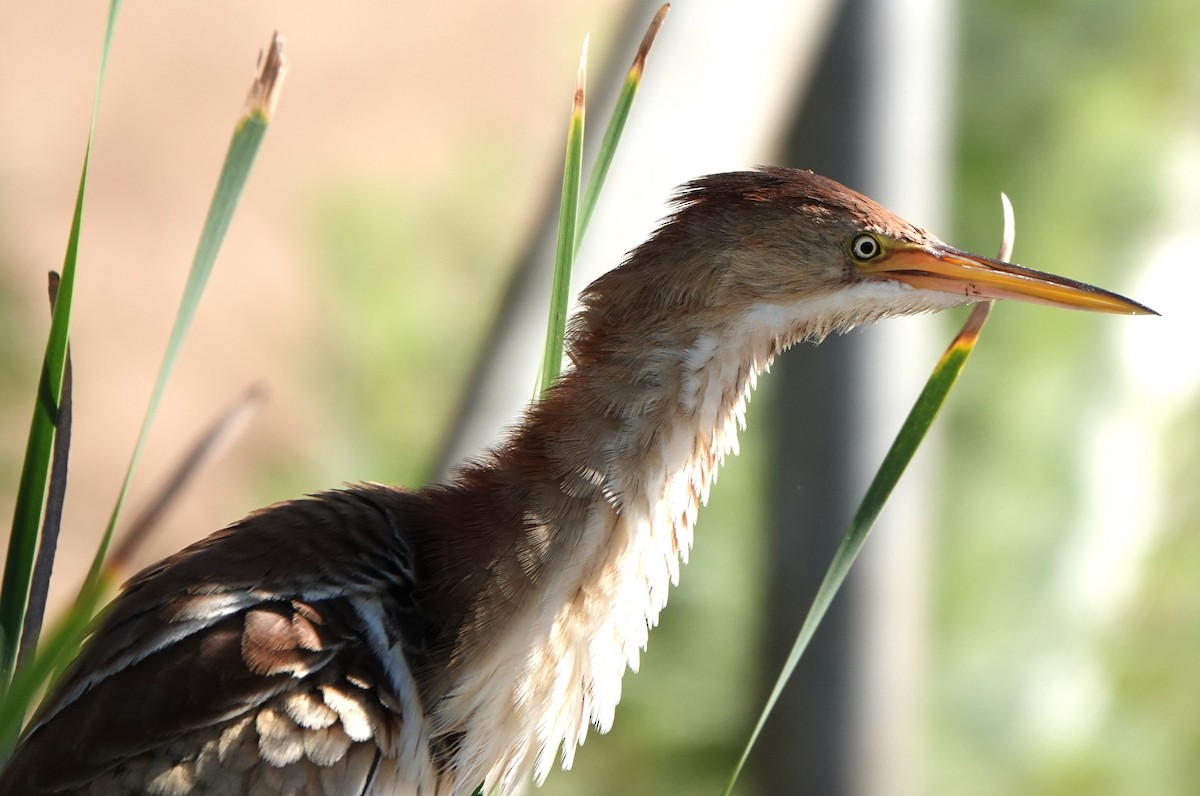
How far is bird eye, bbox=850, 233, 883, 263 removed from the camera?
5.10ft

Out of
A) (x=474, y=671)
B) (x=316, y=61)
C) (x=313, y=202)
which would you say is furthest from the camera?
(x=316, y=61)

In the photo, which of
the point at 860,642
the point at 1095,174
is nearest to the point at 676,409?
the point at 860,642

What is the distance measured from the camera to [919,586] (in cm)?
257

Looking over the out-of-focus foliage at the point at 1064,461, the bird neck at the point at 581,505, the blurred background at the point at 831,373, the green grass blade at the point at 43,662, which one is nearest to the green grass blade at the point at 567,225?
the bird neck at the point at 581,505

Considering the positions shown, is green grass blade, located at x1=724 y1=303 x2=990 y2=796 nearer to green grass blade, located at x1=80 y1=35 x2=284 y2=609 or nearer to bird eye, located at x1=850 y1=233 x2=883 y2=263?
bird eye, located at x1=850 y1=233 x2=883 y2=263

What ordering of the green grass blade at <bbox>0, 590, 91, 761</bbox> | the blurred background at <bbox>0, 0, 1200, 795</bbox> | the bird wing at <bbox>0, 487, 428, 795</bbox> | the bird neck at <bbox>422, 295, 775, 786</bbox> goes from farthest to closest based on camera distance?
the blurred background at <bbox>0, 0, 1200, 795</bbox> < the bird neck at <bbox>422, 295, 775, 786</bbox> < the bird wing at <bbox>0, 487, 428, 795</bbox> < the green grass blade at <bbox>0, 590, 91, 761</bbox>

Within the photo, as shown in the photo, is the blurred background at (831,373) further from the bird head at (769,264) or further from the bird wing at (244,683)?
the bird wing at (244,683)

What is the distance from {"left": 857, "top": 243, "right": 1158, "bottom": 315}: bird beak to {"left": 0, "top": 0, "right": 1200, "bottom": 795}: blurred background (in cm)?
30

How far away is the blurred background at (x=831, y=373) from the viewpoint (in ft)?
6.94

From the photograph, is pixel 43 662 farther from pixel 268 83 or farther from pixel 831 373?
pixel 831 373

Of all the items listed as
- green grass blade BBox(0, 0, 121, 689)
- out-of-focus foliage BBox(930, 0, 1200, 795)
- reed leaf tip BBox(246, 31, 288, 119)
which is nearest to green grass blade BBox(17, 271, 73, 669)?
green grass blade BBox(0, 0, 121, 689)

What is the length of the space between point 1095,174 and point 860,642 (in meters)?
2.33

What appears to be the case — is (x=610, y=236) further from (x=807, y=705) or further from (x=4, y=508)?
(x=4, y=508)

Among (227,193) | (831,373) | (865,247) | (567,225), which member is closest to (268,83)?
(227,193)
